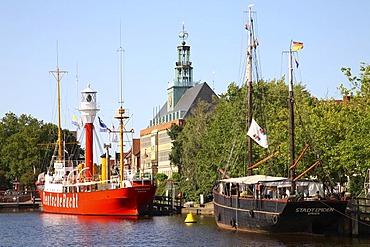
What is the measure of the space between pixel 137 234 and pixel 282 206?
1633 centimetres

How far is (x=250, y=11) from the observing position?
78312mm

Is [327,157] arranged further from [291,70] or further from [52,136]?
[52,136]

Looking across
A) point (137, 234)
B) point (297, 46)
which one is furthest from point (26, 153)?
point (297, 46)

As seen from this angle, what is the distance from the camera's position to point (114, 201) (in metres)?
102

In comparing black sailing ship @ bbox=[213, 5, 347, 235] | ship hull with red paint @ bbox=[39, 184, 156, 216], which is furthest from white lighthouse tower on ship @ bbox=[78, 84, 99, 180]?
black sailing ship @ bbox=[213, 5, 347, 235]

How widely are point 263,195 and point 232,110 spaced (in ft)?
126

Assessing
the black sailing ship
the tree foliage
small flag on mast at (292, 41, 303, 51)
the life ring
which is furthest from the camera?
the tree foliage

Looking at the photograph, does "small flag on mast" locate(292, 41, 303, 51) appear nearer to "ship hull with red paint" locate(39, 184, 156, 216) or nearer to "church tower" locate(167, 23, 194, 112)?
"ship hull with red paint" locate(39, 184, 156, 216)

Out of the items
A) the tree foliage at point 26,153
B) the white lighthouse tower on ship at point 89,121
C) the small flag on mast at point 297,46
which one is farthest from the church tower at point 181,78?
the small flag on mast at point 297,46

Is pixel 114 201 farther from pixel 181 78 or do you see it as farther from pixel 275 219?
pixel 181 78

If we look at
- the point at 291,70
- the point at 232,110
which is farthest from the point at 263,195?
the point at 232,110

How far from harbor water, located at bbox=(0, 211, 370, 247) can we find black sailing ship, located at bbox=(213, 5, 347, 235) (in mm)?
952

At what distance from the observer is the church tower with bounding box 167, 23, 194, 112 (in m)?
193

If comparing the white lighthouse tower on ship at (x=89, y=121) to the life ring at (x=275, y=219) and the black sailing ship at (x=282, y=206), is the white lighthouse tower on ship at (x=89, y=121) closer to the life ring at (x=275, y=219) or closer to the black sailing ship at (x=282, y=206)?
the black sailing ship at (x=282, y=206)
